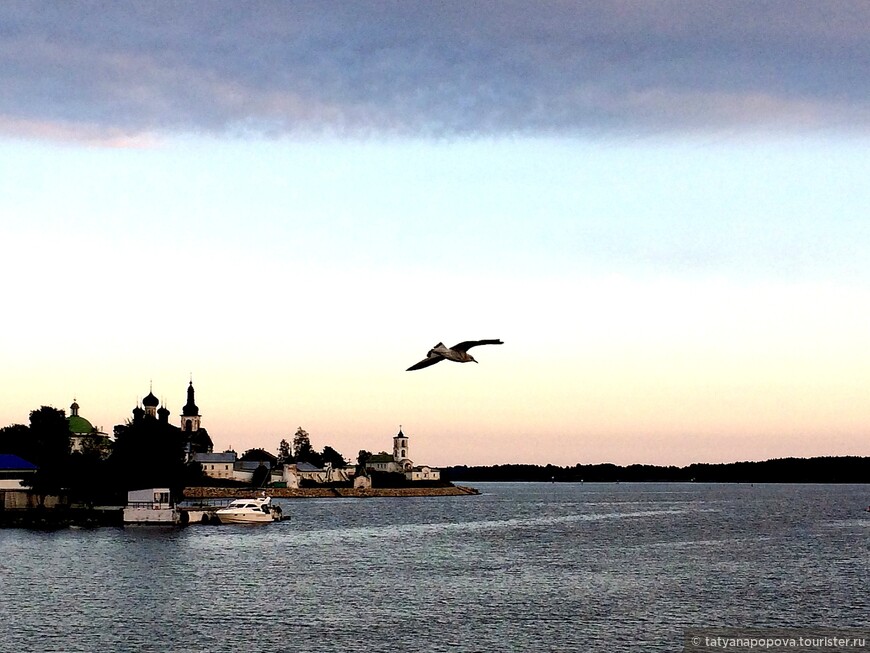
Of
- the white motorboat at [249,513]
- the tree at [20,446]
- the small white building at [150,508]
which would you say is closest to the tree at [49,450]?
the tree at [20,446]

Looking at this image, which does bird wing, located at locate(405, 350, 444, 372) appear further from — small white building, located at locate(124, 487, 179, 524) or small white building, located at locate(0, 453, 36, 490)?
small white building, located at locate(0, 453, 36, 490)

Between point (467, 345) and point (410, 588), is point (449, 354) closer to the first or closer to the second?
point (467, 345)

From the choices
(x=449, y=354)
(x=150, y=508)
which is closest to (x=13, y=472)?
(x=150, y=508)

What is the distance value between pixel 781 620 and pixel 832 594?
515 inches

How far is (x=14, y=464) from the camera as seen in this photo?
14700 cm

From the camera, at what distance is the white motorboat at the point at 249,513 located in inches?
5792

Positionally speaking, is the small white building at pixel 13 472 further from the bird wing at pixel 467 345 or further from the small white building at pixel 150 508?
the bird wing at pixel 467 345

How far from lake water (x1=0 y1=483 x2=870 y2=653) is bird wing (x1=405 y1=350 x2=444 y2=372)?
117 feet

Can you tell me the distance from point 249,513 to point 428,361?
442 feet

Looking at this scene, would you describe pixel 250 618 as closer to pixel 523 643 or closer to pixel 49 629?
pixel 49 629

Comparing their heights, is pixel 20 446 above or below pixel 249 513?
above

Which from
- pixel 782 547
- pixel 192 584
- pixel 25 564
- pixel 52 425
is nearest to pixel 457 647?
pixel 192 584

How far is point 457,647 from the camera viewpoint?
52.8 metres

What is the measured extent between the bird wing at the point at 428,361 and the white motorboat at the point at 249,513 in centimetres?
13200
